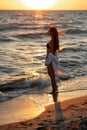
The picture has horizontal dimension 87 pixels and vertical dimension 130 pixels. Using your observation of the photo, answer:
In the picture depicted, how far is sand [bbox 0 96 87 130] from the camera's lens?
18.7 feet

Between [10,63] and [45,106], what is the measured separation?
702cm

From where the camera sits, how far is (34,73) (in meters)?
12.4

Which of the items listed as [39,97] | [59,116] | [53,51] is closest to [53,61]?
[53,51]

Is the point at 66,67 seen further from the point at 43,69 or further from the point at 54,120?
the point at 54,120

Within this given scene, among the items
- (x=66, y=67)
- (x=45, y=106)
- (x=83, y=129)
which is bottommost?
(x=66, y=67)

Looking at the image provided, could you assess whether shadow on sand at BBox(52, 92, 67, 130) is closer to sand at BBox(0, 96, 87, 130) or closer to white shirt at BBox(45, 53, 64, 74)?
sand at BBox(0, 96, 87, 130)

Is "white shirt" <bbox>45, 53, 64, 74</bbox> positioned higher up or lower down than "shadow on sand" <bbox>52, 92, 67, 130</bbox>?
higher up

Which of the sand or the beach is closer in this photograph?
the sand

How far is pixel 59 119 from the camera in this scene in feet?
20.5

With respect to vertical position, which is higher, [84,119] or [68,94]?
[84,119]

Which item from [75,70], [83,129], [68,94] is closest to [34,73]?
[75,70]

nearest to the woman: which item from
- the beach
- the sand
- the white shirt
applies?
the white shirt

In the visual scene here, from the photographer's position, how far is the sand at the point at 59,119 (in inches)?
225

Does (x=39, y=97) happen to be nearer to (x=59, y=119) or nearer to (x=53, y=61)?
(x=53, y=61)
